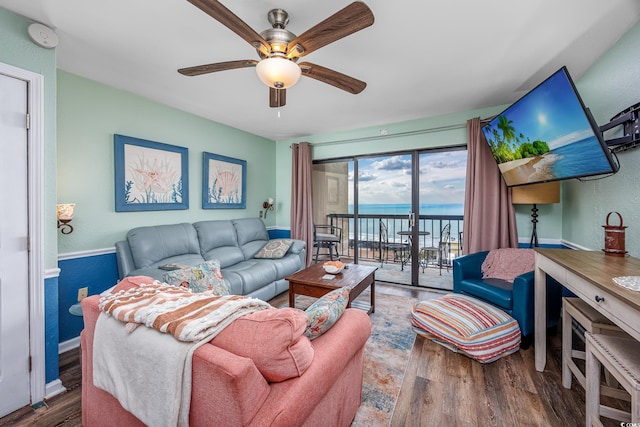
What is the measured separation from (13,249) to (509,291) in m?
3.63

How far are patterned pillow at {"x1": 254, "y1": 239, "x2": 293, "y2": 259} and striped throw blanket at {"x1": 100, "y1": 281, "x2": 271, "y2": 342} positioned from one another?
2.28 meters

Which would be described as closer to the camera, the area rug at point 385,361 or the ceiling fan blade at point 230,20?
the ceiling fan blade at point 230,20

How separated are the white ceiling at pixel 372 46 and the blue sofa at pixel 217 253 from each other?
4.94 ft

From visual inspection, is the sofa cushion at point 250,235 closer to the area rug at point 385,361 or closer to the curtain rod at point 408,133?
the curtain rod at point 408,133

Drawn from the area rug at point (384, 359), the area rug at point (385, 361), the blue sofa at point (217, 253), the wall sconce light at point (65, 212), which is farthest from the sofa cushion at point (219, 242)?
the area rug at point (385, 361)

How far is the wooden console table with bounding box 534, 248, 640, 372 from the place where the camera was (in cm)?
100

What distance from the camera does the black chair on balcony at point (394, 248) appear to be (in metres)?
4.66

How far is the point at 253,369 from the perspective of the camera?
81 centimetres

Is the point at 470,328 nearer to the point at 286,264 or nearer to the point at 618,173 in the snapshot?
the point at 618,173

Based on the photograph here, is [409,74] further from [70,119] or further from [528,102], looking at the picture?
[70,119]

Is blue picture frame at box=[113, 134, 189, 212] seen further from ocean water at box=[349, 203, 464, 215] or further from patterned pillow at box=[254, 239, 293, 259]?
ocean water at box=[349, 203, 464, 215]

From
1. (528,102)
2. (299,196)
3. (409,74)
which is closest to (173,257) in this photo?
(299,196)

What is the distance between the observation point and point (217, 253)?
10.3ft

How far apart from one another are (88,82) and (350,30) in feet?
8.40
